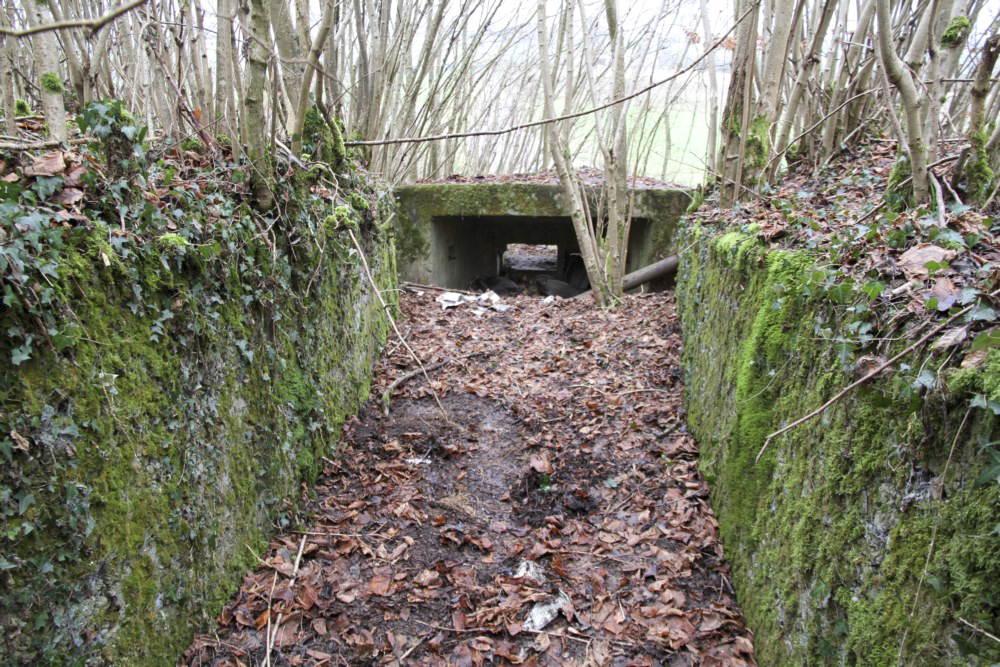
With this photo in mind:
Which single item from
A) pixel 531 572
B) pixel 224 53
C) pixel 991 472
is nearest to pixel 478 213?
pixel 224 53

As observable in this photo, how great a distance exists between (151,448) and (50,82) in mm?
1418

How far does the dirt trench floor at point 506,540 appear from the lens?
8.21 ft

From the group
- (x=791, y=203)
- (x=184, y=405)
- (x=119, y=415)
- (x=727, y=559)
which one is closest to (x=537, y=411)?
(x=727, y=559)

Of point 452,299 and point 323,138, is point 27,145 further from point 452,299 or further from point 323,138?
point 452,299

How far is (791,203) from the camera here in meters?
3.82

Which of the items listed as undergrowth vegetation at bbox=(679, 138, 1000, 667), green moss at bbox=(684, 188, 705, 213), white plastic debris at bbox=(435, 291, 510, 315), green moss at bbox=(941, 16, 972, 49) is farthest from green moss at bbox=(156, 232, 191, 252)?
green moss at bbox=(684, 188, 705, 213)

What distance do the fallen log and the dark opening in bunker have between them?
2.73ft

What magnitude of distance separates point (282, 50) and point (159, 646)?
10.9ft

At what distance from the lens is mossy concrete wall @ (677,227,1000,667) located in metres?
1.23

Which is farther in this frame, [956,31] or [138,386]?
[956,31]

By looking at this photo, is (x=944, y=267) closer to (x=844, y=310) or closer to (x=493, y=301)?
(x=844, y=310)

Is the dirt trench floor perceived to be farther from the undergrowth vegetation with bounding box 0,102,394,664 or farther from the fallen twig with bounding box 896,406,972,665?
the fallen twig with bounding box 896,406,972,665

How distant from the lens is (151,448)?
6.78ft

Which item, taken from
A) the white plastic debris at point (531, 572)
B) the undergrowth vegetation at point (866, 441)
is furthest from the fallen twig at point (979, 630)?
the white plastic debris at point (531, 572)
